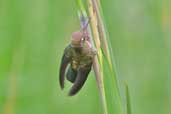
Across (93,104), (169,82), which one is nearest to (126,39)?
(169,82)

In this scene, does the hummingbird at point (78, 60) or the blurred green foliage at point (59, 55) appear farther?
the blurred green foliage at point (59, 55)

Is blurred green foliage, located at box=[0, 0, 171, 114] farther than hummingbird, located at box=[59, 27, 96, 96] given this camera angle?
Yes

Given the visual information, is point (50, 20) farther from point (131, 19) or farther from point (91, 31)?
point (91, 31)

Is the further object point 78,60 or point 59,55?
point 59,55
